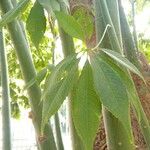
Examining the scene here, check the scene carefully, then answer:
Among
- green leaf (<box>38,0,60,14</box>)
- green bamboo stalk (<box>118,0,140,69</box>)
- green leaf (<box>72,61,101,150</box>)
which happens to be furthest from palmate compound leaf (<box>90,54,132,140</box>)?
green bamboo stalk (<box>118,0,140,69</box>)

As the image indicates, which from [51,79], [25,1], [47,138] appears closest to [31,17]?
[25,1]

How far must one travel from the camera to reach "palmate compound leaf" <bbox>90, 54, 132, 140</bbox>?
0.41 metres

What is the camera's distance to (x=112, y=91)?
16.2 inches

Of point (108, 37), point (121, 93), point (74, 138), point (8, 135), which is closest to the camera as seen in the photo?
point (121, 93)

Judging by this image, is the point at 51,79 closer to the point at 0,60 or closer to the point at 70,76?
the point at 70,76

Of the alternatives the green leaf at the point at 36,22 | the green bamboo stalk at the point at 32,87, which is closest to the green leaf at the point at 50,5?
the green leaf at the point at 36,22

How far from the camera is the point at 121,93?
414 mm

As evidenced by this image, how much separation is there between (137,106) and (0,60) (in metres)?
0.60

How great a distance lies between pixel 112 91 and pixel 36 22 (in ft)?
0.70

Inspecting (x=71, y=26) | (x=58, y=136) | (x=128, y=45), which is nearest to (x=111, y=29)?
(x=71, y=26)

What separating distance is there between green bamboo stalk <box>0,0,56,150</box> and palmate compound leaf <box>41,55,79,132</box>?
0.98 ft

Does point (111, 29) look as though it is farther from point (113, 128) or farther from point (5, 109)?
point (5, 109)

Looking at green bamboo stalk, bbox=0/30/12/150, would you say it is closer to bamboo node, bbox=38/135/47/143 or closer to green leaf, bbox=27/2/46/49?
bamboo node, bbox=38/135/47/143

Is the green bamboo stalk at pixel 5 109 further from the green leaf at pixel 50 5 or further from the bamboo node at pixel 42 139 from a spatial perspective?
the green leaf at pixel 50 5
